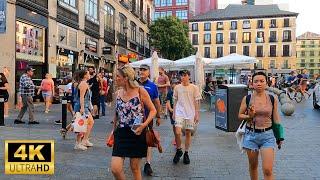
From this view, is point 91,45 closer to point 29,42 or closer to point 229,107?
point 29,42

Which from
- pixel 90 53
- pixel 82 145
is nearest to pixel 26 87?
pixel 82 145

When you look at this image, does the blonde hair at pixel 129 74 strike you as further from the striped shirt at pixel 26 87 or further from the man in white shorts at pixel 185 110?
the striped shirt at pixel 26 87

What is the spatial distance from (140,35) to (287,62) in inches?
2002

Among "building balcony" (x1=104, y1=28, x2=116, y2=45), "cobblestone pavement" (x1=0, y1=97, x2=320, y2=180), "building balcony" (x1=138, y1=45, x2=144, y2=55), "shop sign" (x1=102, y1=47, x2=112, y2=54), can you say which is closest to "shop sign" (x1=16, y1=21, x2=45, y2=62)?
"cobblestone pavement" (x1=0, y1=97, x2=320, y2=180)

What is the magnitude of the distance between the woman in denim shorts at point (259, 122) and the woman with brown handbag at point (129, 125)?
44.9 inches

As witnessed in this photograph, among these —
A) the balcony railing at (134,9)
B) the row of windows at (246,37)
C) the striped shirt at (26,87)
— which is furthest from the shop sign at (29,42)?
the row of windows at (246,37)

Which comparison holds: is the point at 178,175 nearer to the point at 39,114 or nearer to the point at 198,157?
the point at 198,157

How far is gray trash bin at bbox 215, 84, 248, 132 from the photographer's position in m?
11.3

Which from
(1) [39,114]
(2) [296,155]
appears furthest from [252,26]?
(2) [296,155]

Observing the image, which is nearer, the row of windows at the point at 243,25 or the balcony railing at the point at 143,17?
the balcony railing at the point at 143,17

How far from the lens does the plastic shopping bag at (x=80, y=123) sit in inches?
344

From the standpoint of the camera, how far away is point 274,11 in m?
92.7

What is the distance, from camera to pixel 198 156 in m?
8.35

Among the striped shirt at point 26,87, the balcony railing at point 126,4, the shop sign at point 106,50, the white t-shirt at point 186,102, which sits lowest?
the white t-shirt at point 186,102
